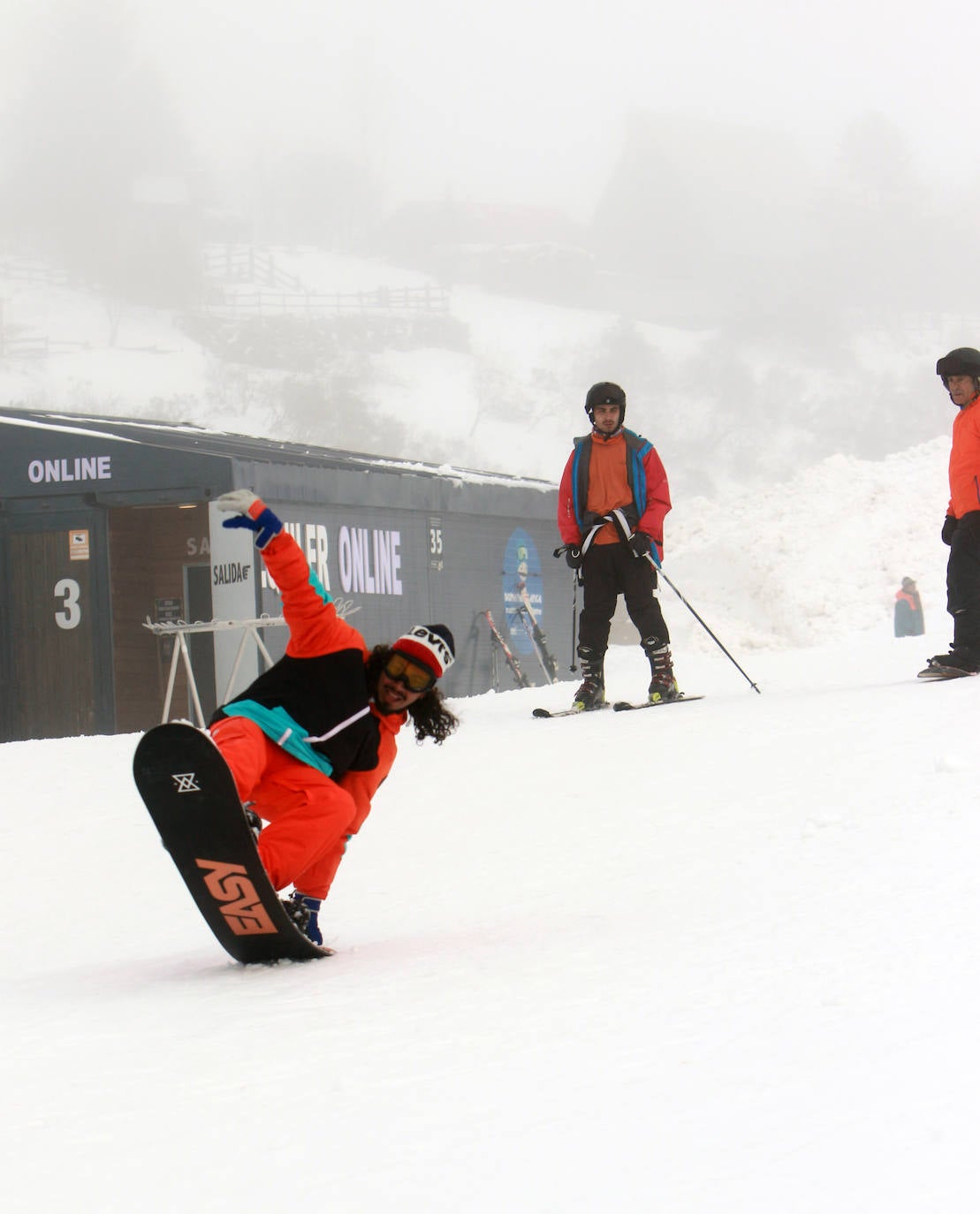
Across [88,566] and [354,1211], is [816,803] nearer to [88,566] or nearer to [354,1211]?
[354,1211]

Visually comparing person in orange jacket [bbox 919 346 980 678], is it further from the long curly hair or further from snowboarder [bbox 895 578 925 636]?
snowboarder [bbox 895 578 925 636]

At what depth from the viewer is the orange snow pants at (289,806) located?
3656 mm

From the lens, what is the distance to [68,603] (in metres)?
13.2

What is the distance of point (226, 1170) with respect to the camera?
2141mm

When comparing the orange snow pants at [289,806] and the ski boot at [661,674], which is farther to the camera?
the ski boot at [661,674]

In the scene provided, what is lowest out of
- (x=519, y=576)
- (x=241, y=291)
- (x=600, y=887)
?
(x=600, y=887)

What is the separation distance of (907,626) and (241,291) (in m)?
76.0

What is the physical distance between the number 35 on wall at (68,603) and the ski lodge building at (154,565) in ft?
0.05

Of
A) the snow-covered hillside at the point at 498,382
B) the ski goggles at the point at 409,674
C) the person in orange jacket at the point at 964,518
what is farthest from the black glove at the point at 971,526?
the snow-covered hillside at the point at 498,382

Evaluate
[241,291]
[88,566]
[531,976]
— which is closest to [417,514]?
[88,566]

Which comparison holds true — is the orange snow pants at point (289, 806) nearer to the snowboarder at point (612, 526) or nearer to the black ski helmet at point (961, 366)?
the snowboarder at point (612, 526)

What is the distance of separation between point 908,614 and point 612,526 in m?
12.7

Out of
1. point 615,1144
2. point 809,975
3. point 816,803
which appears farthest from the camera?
point 816,803

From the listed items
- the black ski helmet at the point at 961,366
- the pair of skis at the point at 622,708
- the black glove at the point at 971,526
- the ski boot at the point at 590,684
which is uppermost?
the black ski helmet at the point at 961,366
